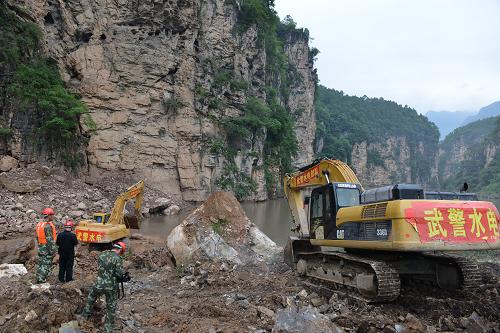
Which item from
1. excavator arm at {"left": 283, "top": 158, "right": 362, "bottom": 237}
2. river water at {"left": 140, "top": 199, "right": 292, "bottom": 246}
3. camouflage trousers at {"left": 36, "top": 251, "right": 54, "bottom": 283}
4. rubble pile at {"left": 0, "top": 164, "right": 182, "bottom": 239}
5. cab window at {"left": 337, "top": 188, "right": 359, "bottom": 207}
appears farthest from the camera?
river water at {"left": 140, "top": 199, "right": 292, "bottom": 246}

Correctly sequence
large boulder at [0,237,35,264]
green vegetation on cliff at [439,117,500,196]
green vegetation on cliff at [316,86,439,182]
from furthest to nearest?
green vegetation on cliff at [439,117,500,196] → green vegetation on cliff at [316,86,439,182] → large boulder at [0,237,35,264]

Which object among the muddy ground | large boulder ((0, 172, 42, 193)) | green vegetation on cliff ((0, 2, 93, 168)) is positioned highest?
green vegetation on cliff ((0, 2, 93, 168))

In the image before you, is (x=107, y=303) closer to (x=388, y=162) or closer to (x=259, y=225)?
(x=259, y=225)

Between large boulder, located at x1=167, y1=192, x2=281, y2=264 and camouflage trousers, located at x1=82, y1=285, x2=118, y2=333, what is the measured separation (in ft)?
14.7

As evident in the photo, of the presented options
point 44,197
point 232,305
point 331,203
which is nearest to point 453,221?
point 331,203

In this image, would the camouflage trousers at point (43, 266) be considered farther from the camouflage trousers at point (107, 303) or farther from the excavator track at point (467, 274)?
the excavator track at point (467, 274)

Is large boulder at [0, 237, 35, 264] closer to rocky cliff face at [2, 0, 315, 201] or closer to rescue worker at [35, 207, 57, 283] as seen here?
rescue worker at [35, 207, 57, 283]

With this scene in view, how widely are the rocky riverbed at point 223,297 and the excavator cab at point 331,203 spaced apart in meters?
1.09

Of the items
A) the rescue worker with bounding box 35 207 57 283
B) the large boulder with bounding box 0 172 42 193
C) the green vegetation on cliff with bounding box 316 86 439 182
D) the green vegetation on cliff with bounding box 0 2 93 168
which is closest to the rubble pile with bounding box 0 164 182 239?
the large boulder with bounding box 0 172 42 193

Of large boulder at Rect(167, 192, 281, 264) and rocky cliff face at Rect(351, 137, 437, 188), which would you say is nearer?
large boulder at Rect(167, 192, 281, 264)

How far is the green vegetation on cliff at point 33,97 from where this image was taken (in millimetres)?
22602

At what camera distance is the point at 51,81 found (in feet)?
83.3

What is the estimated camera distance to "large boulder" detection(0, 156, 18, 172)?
69.1 feet

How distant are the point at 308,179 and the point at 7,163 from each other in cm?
1718
